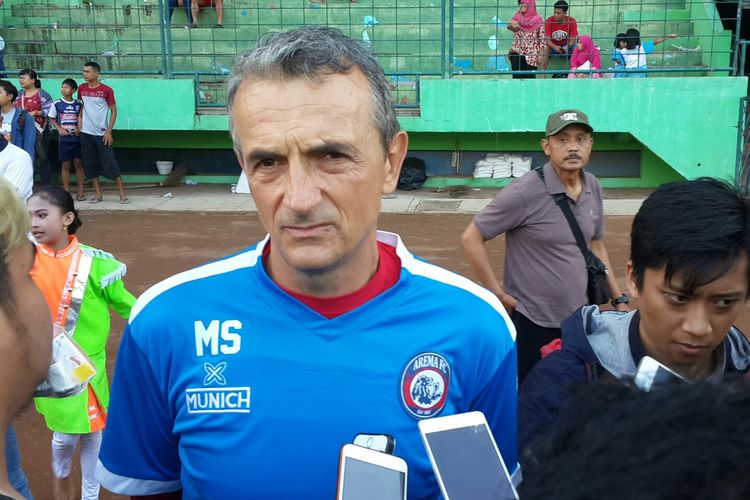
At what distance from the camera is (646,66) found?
14.3 m

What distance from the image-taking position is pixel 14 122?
33.0 ft

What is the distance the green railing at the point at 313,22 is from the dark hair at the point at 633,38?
485mm

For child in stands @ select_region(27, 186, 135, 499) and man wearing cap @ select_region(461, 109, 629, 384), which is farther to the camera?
man wearing cap @ select_region(461, 109, 629, 384)

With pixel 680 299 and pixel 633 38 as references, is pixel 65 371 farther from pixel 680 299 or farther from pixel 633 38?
pixel 633 38

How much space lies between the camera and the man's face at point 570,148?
166 inches

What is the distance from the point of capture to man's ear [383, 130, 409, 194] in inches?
77.0

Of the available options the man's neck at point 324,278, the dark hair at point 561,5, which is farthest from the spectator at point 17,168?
the dark hair at point 561,5

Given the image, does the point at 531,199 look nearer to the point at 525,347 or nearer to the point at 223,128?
the point at 525,347

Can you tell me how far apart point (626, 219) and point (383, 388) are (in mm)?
10344

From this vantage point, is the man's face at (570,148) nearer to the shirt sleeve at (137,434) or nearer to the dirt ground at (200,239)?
the shirt sleeve at (137,434)

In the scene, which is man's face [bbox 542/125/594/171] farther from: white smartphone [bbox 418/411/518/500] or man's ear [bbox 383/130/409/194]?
white smartphone [bbox 418/411/518/500]

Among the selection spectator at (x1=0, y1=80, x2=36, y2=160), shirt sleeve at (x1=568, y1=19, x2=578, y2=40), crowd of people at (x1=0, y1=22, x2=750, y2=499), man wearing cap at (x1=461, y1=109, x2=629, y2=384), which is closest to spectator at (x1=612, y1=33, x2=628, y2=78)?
shirt sleeve at (x1=568, y1=19, x2=578, y2=40)

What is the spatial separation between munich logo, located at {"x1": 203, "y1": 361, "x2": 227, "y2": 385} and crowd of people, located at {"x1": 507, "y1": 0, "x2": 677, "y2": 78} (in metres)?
13.2

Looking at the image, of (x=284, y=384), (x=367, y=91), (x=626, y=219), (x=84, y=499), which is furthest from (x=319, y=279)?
(x=626, y=219)
